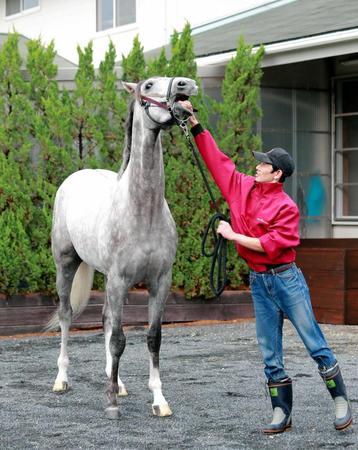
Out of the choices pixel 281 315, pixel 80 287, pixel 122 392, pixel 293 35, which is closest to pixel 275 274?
pixel 281 315

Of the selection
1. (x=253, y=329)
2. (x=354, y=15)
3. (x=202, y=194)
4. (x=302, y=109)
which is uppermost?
(x=354, y=15)

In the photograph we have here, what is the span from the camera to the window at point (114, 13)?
58.5 feet

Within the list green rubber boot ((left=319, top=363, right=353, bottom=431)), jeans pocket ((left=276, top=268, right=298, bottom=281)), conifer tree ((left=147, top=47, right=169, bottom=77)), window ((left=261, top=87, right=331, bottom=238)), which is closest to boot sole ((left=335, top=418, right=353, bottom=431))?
green rubber boot ((left=319, top=363, right=353, bottom=431))

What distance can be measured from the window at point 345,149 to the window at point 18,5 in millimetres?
8526

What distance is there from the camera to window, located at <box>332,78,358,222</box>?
1429cm

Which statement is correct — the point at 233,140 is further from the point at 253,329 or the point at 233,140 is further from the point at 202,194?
the point at 253,329

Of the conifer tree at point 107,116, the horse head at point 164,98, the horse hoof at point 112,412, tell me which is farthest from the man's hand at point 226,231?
the conifer tree at point 107,116

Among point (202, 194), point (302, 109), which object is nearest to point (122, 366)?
point (202, 194)

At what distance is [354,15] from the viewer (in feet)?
40.0

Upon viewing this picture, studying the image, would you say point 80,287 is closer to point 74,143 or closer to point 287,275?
point 287,275

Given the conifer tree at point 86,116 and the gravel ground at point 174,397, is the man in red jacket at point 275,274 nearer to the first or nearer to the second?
the gravel ground at point 174,397

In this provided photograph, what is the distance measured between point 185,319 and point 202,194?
61.5 inches

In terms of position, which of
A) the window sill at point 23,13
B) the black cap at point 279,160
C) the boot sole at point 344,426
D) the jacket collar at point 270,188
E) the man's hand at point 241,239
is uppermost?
the window sill at point 23,13

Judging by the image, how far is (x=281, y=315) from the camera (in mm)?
5914
